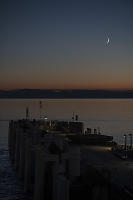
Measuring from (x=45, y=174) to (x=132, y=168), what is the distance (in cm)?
611

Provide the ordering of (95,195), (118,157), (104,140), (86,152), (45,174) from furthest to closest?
(104,140), (86,152), (118,157), (45,174), (95,195)

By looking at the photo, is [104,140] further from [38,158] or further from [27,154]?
[38,158]

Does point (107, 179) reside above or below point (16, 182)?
above

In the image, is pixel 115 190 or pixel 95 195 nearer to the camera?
pixel 95 195

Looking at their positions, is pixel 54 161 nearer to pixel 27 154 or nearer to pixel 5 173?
pixel 27 154

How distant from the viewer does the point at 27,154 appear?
25.9 m

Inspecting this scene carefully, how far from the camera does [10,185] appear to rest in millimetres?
29969

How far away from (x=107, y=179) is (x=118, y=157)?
1264 centimetres

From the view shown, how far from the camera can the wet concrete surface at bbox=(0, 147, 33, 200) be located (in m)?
26.6

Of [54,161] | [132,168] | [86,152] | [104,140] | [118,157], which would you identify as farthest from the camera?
[104,140]

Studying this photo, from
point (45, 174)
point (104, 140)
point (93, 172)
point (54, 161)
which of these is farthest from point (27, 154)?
point (104, 140)

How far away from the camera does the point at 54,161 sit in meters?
19.8

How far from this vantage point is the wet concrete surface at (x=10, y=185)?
87.4 ft

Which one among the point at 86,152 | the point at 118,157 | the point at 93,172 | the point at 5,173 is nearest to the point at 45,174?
the point at 93,172
